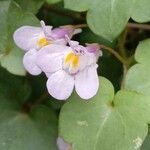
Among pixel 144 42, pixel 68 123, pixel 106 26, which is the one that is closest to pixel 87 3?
pixel 106 26

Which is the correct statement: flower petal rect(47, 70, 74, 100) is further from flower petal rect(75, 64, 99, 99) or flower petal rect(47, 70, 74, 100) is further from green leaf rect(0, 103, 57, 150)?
green leaf rect(0, 103, 57, 150)

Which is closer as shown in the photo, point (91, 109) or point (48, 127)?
point (91, 109)

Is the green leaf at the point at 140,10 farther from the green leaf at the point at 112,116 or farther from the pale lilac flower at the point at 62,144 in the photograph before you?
the pale lilac flower at the point at 62,144

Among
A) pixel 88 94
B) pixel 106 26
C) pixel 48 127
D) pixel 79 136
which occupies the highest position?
pixel 106 26

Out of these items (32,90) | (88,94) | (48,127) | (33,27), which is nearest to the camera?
(88,94)

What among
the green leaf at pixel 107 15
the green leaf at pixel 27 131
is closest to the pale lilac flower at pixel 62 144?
the green leaf at pixel 27 131

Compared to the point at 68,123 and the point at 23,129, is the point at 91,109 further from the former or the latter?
the point at 23,129

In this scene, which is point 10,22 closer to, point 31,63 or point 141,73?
point 31,63

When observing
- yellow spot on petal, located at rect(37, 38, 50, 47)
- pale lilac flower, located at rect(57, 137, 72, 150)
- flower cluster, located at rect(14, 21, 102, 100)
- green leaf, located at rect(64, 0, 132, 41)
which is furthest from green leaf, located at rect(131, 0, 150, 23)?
pale lilac flower, located at rect(57, 137, 72, 150)
